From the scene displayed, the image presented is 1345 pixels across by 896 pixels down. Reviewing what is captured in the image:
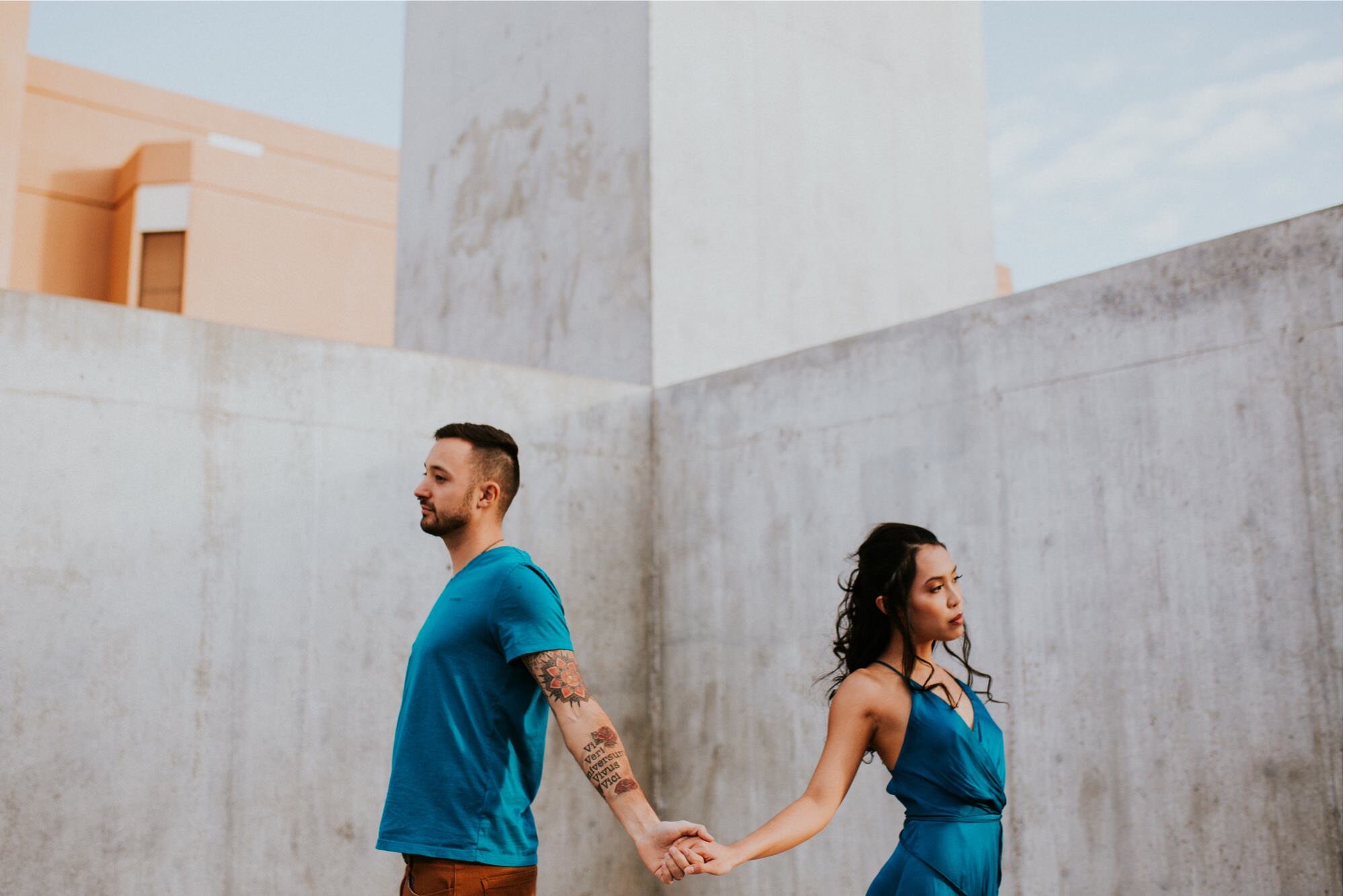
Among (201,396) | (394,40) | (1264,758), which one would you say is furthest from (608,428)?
(394,40)

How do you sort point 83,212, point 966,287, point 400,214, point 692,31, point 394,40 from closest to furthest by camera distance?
point 692,31 → point 966,287 → point 400,214 → point 394,40 → point 83,212

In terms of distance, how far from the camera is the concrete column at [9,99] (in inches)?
530

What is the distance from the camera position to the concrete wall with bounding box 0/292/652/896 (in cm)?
448

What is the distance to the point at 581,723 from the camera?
235 cm

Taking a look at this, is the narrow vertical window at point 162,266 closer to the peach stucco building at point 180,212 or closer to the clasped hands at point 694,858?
the peach stucco building at point 180,212

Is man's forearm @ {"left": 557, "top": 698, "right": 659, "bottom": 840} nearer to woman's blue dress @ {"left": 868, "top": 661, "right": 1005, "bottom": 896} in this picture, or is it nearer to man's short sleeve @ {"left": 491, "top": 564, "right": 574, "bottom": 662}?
man's short sleeve @ {"left": 491, "top": 564, "right": 574, "bottom": 662}

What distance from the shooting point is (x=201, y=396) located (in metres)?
4.95

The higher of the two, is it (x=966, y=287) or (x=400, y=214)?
(x=400, y=214)

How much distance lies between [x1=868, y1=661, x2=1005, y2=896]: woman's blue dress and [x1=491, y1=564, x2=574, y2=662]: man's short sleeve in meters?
0.71

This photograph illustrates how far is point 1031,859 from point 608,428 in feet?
9.65

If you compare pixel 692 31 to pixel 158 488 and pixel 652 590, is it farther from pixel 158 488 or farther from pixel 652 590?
pixel 158 488

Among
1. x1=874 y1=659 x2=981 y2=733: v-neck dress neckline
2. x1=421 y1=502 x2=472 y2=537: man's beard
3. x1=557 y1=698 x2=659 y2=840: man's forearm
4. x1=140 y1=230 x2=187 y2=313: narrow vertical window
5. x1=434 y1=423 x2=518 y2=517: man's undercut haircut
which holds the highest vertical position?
x1=140 y1=230 x2=187 y2=313: narrow vertical window

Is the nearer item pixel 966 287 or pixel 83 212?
pixel 966 287

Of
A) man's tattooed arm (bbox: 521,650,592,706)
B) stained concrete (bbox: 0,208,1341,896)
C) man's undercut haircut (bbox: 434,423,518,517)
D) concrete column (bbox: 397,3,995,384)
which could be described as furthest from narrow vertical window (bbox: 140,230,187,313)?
man's tattooed arm (bbox: 521,650,592,706)
